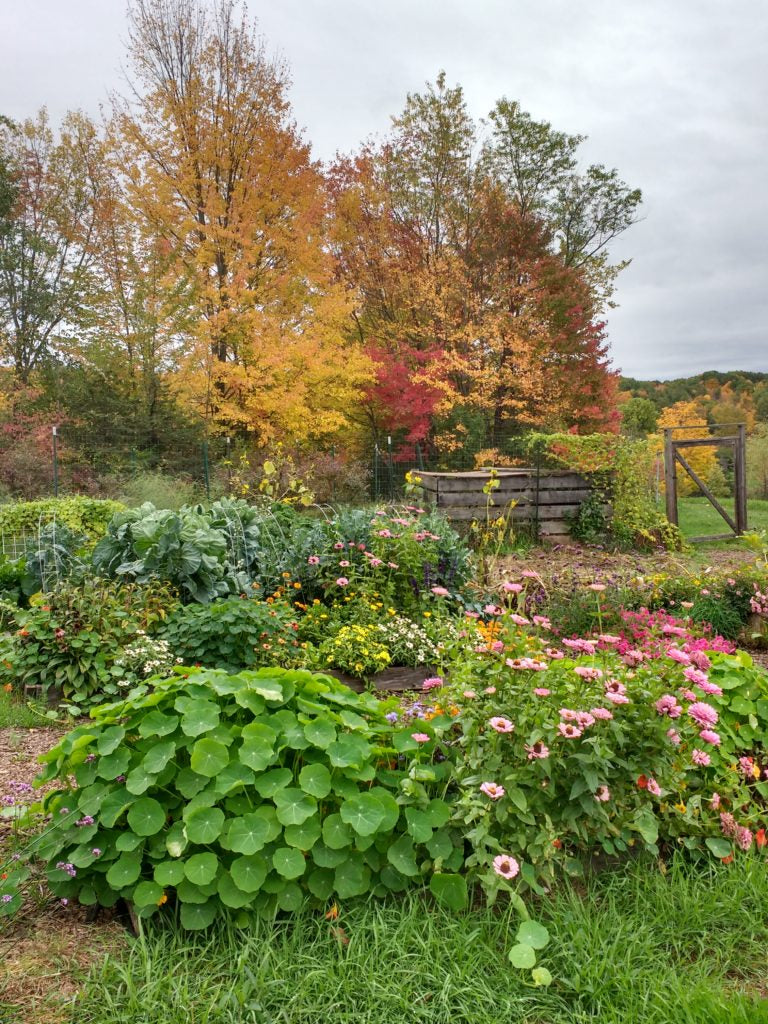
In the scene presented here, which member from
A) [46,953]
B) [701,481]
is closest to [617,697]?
[46,953]

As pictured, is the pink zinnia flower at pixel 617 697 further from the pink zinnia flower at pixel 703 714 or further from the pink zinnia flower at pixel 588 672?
the pink zinnia flower at pixel 703 714

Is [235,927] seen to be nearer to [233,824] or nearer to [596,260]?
[233,824]

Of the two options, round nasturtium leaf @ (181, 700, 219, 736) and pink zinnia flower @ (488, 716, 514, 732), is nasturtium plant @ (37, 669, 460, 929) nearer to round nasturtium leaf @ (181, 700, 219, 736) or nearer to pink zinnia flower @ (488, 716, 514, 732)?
round nasturtium leaf @ (181, 700, 219, 736)

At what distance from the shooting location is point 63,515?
7781 mm

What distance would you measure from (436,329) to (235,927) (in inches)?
508

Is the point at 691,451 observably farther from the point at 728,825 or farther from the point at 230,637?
the point at 728,825

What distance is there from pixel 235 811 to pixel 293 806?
0.61ft

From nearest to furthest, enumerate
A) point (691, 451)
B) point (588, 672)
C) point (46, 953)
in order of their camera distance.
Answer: point (46, 953)
point (588, 672)
point (691, 451)

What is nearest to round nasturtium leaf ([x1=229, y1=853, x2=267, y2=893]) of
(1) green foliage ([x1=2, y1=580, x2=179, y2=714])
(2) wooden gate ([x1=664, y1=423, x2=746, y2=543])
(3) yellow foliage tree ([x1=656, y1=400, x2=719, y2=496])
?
(1) green foliage ([x1=2, y1=580, x2=179, y2=714])

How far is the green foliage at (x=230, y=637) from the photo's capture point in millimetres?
3678

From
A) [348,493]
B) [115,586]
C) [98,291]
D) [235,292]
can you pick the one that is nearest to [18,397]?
[98,291]

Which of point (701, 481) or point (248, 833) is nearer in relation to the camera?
point (248, 833)

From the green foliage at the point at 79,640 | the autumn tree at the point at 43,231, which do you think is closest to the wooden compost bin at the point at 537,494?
the green foliage at the point at 79,640

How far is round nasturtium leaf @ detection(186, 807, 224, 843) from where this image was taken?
1879mm
